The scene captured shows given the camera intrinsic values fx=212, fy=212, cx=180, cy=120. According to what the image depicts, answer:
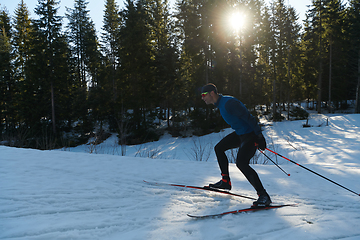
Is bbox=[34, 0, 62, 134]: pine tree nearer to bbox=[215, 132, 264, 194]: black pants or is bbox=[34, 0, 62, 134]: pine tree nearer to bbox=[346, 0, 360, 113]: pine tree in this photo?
bbox=[215, 132, 264, 194]: black pants

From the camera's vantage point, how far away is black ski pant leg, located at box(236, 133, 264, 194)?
322 cm

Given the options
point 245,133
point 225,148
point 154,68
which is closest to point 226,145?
point 225,148

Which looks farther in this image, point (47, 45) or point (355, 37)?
point (355, 37)

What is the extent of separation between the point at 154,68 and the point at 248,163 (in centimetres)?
2153

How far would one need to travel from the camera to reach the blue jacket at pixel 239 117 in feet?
10.8

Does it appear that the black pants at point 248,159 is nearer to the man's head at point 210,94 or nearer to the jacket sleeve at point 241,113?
the jacket sleeve at point 241,113

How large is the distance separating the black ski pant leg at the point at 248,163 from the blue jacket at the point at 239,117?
0.15m

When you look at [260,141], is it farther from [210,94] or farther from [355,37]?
[355,37]

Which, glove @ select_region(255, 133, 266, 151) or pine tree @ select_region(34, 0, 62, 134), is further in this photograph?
pine tree @ select_region(34, 0, 62, 134)

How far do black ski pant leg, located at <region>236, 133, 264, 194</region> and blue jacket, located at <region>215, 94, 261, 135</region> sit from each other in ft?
0.48

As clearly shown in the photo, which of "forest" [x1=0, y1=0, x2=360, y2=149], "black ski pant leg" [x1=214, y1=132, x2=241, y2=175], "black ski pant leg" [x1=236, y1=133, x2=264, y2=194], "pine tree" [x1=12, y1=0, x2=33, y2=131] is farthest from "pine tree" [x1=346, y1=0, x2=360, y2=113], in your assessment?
"pine tree" [x1=12, y1=0, x2=33, y2=131]

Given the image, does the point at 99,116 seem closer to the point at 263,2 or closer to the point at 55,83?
the point at 55,83

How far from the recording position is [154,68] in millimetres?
23438

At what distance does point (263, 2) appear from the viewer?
31.5 m
